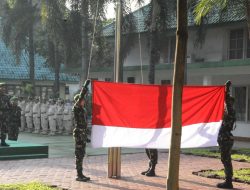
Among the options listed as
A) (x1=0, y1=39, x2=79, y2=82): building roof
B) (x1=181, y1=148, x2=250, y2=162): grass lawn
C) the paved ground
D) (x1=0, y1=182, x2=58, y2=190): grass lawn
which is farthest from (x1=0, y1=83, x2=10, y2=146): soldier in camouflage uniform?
(x1=0, y1=39, x2=79, y2=82): building roof

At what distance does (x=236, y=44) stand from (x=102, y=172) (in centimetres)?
1220

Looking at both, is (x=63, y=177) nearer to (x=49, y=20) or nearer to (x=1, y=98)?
(x=1, y=98)

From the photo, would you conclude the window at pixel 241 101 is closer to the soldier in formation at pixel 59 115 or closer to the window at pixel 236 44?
the window at pixel 236 44

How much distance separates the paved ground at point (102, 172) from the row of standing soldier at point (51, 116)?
6890mm

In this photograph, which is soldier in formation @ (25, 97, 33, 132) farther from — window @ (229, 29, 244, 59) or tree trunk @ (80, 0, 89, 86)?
window @ (229, 29, 244, 59)

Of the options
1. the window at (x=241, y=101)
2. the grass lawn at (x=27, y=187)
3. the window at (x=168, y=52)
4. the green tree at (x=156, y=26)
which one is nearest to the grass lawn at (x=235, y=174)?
the grass lawn at (x=27, y=187)

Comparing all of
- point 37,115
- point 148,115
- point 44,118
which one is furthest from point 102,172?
point 37,115

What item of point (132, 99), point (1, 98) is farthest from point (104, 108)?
point (1, 98)

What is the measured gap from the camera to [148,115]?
28.4 feet

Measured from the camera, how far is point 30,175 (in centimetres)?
992

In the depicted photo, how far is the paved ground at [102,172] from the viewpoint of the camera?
29.6 ft

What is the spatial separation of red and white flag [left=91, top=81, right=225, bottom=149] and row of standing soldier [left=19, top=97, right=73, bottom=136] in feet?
39.7

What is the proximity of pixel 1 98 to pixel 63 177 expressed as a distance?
3.82m

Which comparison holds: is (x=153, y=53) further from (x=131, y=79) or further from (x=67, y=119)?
(x=131, y=79)
